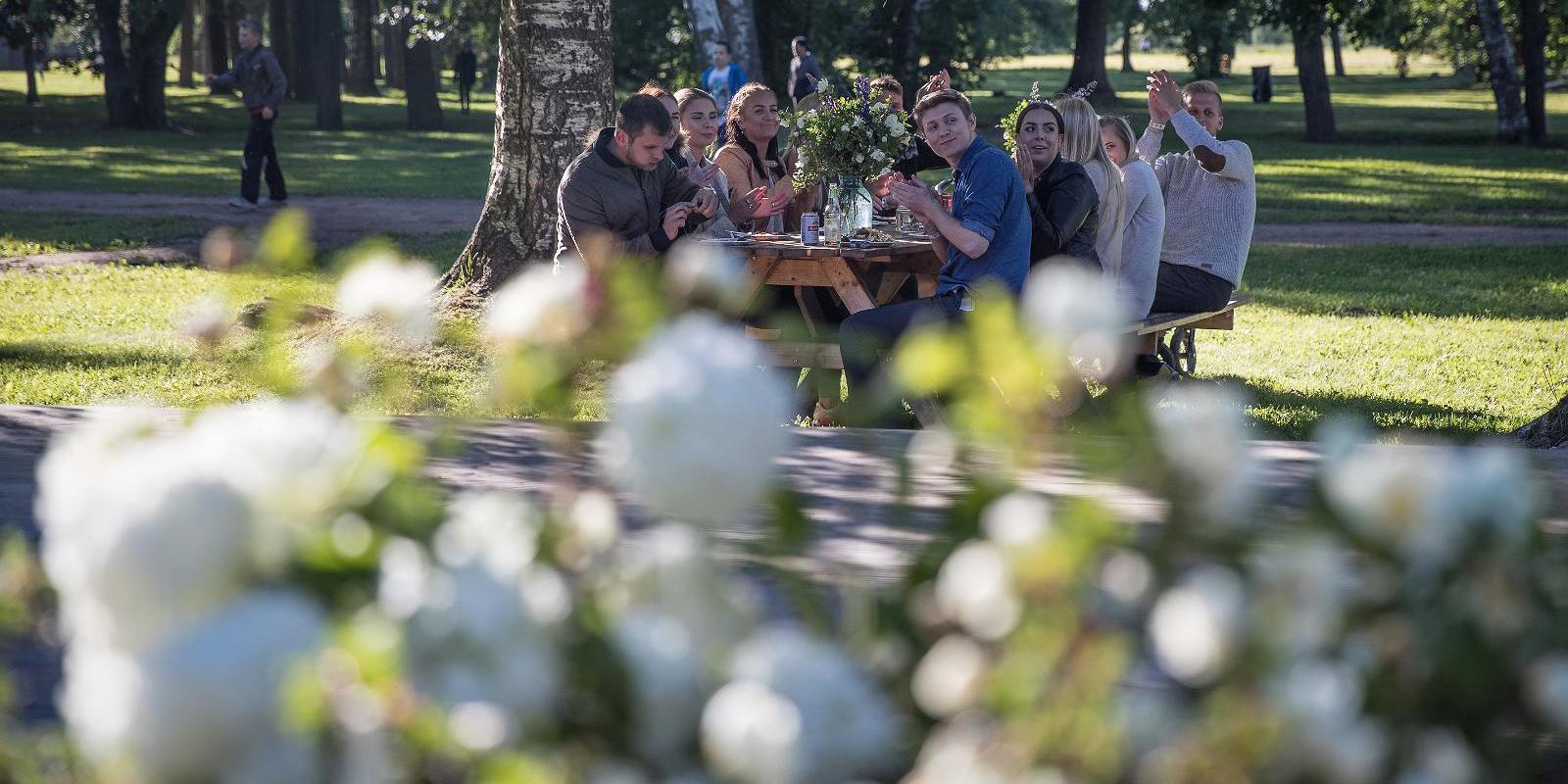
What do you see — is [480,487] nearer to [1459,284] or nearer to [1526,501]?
[1526,501]

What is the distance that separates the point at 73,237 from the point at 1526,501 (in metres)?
15.0

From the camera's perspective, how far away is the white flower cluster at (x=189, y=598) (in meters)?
0.92

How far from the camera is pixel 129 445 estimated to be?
1.09m

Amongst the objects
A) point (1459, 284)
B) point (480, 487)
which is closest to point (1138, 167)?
point (480, 487)

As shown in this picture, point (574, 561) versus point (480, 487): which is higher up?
point (574, 561)

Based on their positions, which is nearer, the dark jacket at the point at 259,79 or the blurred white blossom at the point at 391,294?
the blurred white blossom at the point at 391,294

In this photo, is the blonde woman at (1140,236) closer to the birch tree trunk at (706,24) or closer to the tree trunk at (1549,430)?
the tree trunk at (1549,430)

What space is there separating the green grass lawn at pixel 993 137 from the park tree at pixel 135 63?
26.9 inches

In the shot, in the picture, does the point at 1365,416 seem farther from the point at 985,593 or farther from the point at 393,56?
the point at 393,56

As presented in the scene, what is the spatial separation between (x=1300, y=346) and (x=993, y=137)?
19115 millimetres

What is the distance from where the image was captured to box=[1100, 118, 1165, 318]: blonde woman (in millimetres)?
7035

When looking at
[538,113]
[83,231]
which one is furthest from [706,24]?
[538,113]

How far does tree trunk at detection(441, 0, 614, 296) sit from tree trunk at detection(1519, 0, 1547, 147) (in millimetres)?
22133

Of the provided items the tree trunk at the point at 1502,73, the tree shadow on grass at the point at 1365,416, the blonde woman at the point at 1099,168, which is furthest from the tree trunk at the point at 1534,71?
the blonde woman at the point at 1099,168
